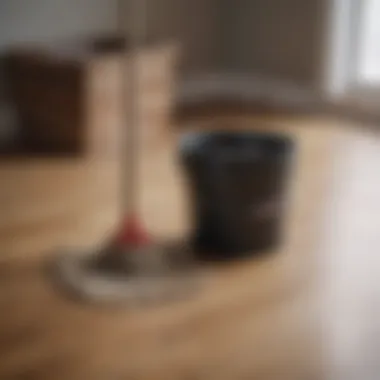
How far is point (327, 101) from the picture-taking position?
360 centimetres

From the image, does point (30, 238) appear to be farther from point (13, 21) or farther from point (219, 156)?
point (13, 21)

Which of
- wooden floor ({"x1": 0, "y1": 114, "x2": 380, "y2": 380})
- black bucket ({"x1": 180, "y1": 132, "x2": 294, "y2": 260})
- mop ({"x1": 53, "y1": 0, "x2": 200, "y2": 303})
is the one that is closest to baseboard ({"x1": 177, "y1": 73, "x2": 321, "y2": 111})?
wooden floor ({"x1": 0, "y1": 114, "x2": 380, "y2": 380})

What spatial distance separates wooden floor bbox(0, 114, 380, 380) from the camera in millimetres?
1717

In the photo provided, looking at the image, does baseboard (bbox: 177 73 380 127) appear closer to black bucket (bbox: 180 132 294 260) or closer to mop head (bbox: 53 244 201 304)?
black bucket (bbox: 180 132 294 260)

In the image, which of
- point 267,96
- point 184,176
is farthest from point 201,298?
point 267,96

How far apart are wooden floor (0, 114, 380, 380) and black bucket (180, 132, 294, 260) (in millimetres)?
63

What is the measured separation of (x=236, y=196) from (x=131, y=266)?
285mm

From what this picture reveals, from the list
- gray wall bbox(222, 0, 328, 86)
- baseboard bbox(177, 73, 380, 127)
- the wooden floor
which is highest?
gray wall bbox(222, 0, 328, 86)

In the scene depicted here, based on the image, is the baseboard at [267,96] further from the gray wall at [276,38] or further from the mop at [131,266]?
the mop at [131,266]

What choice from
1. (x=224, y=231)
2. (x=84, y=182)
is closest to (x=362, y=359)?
(x=224, y=231)

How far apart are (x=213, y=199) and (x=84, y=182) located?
0.68m

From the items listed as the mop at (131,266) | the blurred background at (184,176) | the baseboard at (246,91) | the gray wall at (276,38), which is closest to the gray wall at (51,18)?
the blurred background at (184,176)

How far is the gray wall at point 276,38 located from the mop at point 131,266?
1515mm

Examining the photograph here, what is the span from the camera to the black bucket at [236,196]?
2139 millimetres
